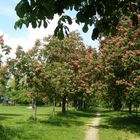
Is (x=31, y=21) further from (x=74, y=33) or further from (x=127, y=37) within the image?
(x=74, y=33)

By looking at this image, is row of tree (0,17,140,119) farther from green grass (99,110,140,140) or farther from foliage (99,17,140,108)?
green grass (99,110,140,140)

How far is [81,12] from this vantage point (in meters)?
7.38

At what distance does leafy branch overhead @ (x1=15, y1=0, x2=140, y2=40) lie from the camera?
21.5 ft

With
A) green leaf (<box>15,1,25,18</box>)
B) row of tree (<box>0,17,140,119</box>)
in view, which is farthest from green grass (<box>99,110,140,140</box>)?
green leaf (<box>15,1,25,18</box>)

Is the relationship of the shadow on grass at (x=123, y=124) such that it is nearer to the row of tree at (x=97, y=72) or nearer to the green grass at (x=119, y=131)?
the green grass at (x=119, y=131)

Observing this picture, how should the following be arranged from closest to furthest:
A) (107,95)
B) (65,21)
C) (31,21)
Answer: (31,21)
(65,21)
(107,95)

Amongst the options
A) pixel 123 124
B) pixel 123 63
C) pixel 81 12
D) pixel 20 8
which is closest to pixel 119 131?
pixel 123 63

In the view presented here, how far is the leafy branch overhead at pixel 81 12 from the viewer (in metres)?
6.55

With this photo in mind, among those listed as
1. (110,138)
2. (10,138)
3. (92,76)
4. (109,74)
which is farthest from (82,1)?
(92,76)

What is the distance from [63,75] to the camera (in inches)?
1512

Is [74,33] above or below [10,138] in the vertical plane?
above

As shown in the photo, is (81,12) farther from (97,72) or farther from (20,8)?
(97,72)

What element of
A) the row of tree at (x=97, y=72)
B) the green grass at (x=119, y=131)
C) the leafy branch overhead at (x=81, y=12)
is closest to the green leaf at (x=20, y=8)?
the leafy branch overhead at (x=81, y=12)

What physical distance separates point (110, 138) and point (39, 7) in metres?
17.2
